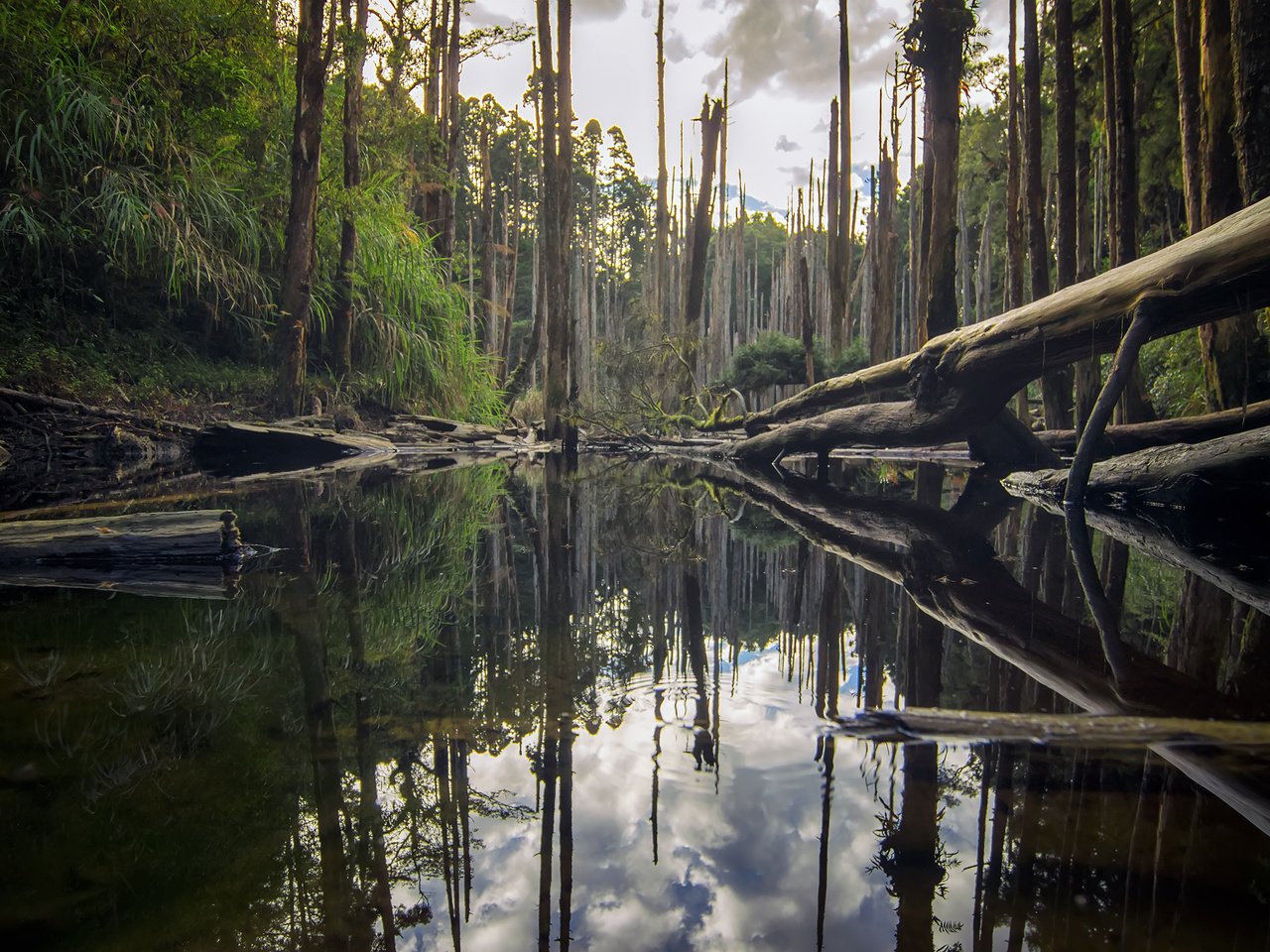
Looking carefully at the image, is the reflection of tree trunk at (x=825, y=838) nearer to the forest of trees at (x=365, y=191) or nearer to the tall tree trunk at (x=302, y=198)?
the forest of trees at (x=365, y=191)

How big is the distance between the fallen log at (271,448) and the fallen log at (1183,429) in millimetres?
8753

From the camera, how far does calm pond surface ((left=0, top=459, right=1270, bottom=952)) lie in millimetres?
1138

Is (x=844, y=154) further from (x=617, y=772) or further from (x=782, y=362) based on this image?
(x=617, y=772)

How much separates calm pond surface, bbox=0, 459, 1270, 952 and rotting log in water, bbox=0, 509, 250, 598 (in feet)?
1.31

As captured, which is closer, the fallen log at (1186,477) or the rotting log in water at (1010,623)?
the rotting log in water at (1010,623)

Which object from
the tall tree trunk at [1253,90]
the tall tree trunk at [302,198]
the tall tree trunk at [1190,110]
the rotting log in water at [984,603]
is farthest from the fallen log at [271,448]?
the tall tree trunk at [1190,110]

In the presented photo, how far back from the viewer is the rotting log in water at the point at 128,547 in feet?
11.5

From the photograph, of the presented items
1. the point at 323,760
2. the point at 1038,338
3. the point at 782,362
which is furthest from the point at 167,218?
the point at 782,362

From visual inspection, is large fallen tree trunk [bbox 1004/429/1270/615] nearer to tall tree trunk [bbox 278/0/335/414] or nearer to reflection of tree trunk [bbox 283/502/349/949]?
reflection of tree trunk [bbox 283/502/349/949]

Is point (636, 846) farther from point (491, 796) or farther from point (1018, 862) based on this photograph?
point (1018, 862)

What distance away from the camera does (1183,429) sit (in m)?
6.52

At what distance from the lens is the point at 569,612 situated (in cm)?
290

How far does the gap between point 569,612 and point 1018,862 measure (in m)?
1.88

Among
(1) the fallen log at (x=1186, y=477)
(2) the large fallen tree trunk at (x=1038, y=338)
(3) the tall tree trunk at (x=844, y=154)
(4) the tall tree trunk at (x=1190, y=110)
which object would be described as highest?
(3) the tall tree trunk at (x=844, y=154)
